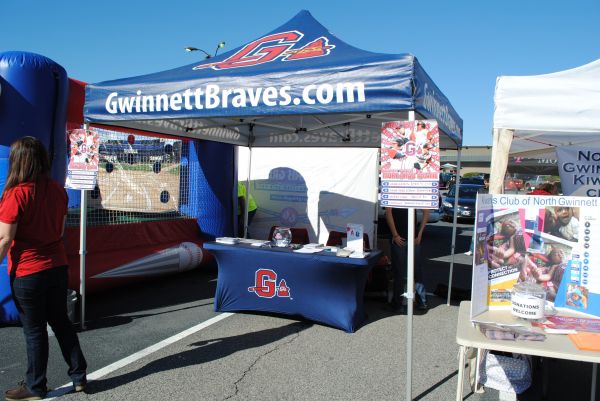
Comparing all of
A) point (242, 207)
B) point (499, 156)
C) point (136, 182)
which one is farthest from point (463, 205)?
point (499, 156)

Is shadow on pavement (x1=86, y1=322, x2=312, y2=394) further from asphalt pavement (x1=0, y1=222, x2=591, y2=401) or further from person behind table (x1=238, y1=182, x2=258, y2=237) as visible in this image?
person behind table (x1=238, y1=182, x2=258, y2=237)

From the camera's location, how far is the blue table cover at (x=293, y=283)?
427cm

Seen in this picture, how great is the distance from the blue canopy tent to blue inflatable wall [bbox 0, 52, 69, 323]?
1.24 ft

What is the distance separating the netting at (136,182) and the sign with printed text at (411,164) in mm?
4106

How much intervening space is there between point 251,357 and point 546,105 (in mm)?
3064

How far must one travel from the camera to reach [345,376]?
3.38 metres

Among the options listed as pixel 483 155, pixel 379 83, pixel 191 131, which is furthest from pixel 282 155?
pixel 483 155

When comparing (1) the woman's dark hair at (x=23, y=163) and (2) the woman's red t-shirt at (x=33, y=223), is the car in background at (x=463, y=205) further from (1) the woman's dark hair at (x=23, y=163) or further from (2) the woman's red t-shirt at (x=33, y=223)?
(1) the woman's dark hair at (x=23, y=163)

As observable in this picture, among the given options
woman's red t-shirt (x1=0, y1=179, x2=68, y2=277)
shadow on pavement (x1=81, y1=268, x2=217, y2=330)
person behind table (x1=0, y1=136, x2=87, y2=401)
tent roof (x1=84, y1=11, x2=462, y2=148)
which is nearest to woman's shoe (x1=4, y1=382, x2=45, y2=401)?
person behind table (x1=0, y1=136, x2=87, y2=401)

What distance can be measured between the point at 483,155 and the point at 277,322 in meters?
51.7

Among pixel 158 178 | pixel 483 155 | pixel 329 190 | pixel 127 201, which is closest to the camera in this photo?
pixel 127 201

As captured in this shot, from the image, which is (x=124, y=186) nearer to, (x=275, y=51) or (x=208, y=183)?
(x=208, y=183)

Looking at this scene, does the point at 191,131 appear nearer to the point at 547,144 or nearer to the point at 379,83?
the point at 379,83

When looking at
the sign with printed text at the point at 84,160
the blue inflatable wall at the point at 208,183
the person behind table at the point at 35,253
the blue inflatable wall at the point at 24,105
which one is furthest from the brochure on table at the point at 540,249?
the blue inflatable wall at the point at 208,183
